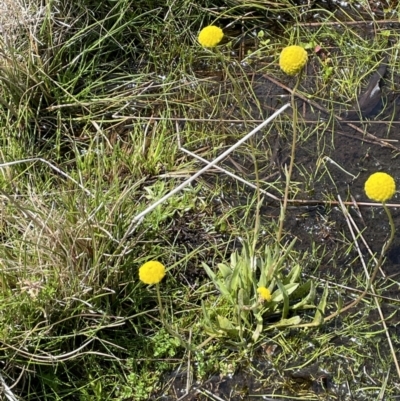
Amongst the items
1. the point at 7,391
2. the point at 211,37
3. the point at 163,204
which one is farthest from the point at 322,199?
the point at 7,391

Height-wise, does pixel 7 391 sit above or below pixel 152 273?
below

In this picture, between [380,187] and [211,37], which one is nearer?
[380,187]

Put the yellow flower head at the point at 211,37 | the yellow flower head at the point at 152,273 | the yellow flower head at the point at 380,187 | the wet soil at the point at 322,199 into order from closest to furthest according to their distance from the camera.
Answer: the yellow flower head at the point at 380,187, the yellow flower head at the point at 152,273, the yellow flower head at the point at 211,37, the wet soil at the point at 322,199

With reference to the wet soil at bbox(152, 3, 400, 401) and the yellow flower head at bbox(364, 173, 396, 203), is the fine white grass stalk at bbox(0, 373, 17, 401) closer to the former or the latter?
the wet soil at bbox(152, 3, 400, 401)

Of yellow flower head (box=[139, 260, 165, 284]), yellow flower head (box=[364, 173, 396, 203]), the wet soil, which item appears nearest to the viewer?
yellow flower head (box=[364, 173, 396, 203])

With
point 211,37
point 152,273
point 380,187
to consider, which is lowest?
point 152,273

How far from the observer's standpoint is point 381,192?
4.01 feet

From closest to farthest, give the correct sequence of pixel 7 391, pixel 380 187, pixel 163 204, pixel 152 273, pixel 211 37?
pixel 380 187 < pixel 152 273 < pixel 211 37 < pixel 7 391 < pixel 163 204

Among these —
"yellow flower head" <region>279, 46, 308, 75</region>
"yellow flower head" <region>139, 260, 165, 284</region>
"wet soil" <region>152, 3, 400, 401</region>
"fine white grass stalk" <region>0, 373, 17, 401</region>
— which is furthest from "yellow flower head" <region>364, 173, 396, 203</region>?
"fine white grass stalk" <region>0, 373, 17, 401</region>

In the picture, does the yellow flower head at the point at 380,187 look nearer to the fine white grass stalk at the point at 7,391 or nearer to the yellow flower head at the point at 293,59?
the yellow flower head at the point at 293,59

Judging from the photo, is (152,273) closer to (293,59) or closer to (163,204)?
(293,59)

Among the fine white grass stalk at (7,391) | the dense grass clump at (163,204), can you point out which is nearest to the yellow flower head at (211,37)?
the dense grass clump at (163,204)

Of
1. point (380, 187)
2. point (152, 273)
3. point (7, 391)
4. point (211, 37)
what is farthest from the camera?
point (7, 391)

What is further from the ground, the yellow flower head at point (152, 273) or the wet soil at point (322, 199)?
the yellow flower head at point (152, 273)
